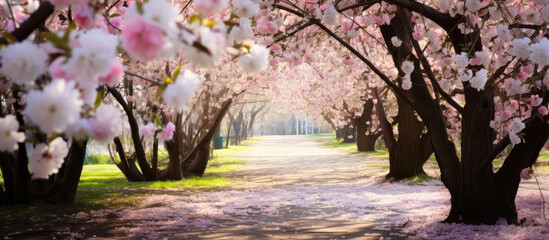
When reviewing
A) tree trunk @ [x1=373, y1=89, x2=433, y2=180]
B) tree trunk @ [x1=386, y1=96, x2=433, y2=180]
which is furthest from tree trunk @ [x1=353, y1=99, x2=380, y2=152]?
tree trunk @ [x1=386, y1=96, x2=433, y2=180]

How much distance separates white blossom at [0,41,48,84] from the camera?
5.41 ft

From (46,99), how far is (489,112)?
5.52 meters

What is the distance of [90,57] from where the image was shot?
162 cm

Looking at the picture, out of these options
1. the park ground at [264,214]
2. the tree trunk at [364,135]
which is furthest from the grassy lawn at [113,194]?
the tree trunk at [364,135]

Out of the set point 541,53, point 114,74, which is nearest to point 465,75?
point 541,53

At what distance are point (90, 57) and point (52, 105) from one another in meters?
0.19

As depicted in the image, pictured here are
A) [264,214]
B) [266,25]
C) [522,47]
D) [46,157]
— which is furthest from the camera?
[264,214]

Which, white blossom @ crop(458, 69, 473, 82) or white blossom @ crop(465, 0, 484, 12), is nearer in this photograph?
white blossom @ crop(465, 0, 484, 12)

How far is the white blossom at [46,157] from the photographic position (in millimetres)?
1967

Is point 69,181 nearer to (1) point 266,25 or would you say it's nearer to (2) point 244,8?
(1) point 266,25

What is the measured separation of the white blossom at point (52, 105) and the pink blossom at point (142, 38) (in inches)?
9.5

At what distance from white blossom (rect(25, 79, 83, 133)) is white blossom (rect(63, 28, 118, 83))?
0.06m

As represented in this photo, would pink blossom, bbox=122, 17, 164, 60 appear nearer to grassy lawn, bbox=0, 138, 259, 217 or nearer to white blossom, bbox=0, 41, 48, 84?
white blossom, bbox=0, 41, 48, 84

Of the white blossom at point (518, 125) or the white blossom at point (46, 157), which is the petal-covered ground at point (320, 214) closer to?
the white blossom at point (518, 125)
